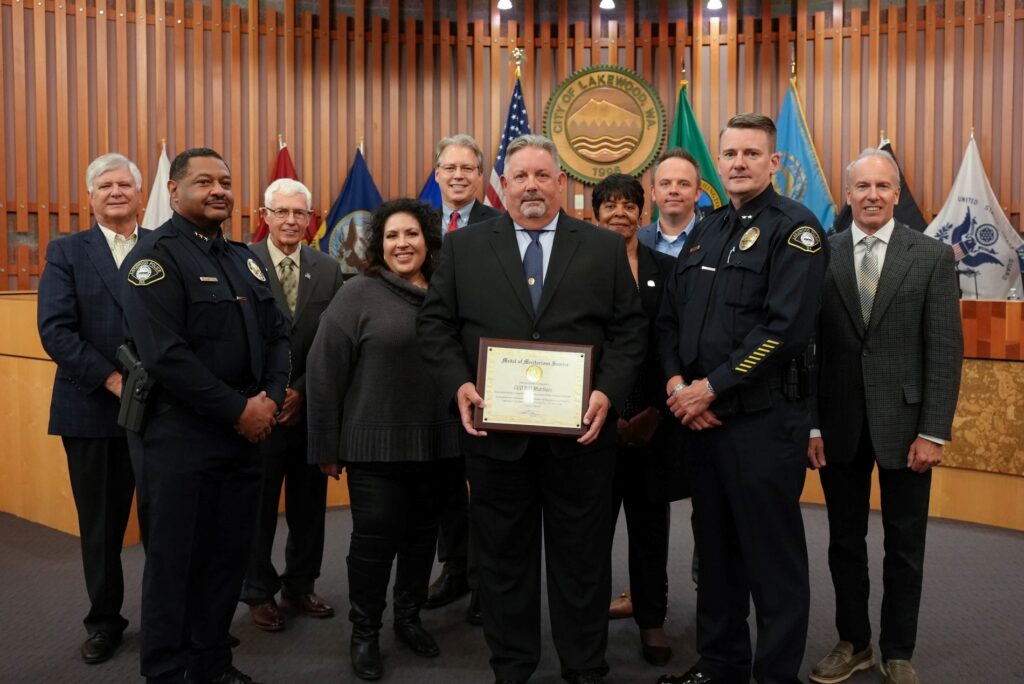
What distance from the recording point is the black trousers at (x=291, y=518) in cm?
338

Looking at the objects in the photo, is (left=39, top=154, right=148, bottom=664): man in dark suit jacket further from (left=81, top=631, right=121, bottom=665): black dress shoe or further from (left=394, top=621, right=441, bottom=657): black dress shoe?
(left=394, top=621, right=441, bottom=657): black dress shoe

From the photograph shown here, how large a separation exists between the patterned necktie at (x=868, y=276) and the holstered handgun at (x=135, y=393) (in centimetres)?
212

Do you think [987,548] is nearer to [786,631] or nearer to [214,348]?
[786,631]

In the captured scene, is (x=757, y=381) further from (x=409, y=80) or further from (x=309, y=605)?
(x=409, y=80)

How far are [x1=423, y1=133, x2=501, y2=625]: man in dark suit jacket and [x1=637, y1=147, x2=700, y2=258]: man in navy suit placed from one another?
64cm

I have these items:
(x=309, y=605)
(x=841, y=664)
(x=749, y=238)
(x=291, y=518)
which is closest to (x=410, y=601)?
(x=309, y=605)

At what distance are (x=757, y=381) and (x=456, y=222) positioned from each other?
159 cm

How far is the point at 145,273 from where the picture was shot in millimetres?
2391

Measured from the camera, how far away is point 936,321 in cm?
268

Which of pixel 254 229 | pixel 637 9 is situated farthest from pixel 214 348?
pixel 637 9

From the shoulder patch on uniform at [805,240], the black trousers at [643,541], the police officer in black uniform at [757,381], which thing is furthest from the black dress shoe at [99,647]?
the shoulder patch on uniform at [805,240]

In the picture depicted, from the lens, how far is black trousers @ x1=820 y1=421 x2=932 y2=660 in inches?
107

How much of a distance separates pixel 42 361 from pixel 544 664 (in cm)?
302

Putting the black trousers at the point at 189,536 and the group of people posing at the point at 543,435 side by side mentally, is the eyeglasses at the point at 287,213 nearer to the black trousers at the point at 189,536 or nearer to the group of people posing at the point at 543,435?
the group of people posing at the point at 543,435
